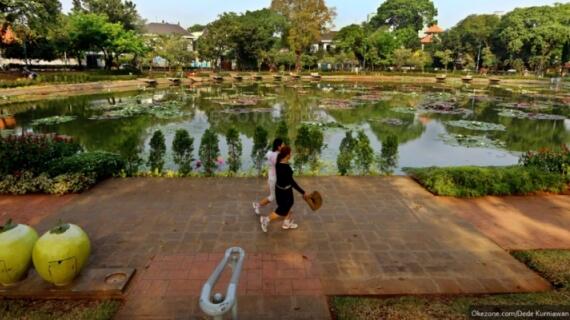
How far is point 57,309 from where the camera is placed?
3.75m

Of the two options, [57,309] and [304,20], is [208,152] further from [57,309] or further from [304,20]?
[304,20]

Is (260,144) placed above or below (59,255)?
above

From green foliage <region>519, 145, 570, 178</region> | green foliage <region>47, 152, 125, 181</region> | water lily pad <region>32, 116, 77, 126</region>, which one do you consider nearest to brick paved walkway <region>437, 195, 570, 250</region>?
green foliage <region>519, 145, 570, 178</region>

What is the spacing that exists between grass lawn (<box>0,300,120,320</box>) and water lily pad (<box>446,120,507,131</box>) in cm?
1616

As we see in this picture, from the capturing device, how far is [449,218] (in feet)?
20.2

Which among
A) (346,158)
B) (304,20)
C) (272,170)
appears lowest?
(346,158)

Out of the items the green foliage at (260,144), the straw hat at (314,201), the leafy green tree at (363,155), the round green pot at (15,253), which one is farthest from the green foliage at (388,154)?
the round green pot at (15,253)

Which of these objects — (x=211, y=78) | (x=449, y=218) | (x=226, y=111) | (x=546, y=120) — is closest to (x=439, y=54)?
(x=211, y=78)

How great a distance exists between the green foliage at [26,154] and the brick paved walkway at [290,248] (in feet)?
4.45

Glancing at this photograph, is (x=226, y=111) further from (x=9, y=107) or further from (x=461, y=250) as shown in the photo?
(x=461, y=250)

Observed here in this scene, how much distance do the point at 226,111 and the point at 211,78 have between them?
25.8m

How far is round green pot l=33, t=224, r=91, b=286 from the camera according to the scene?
12.6ft

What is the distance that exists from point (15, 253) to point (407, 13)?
89.9 meters

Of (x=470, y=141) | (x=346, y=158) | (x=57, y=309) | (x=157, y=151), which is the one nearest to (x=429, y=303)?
(x=57, y=309)
